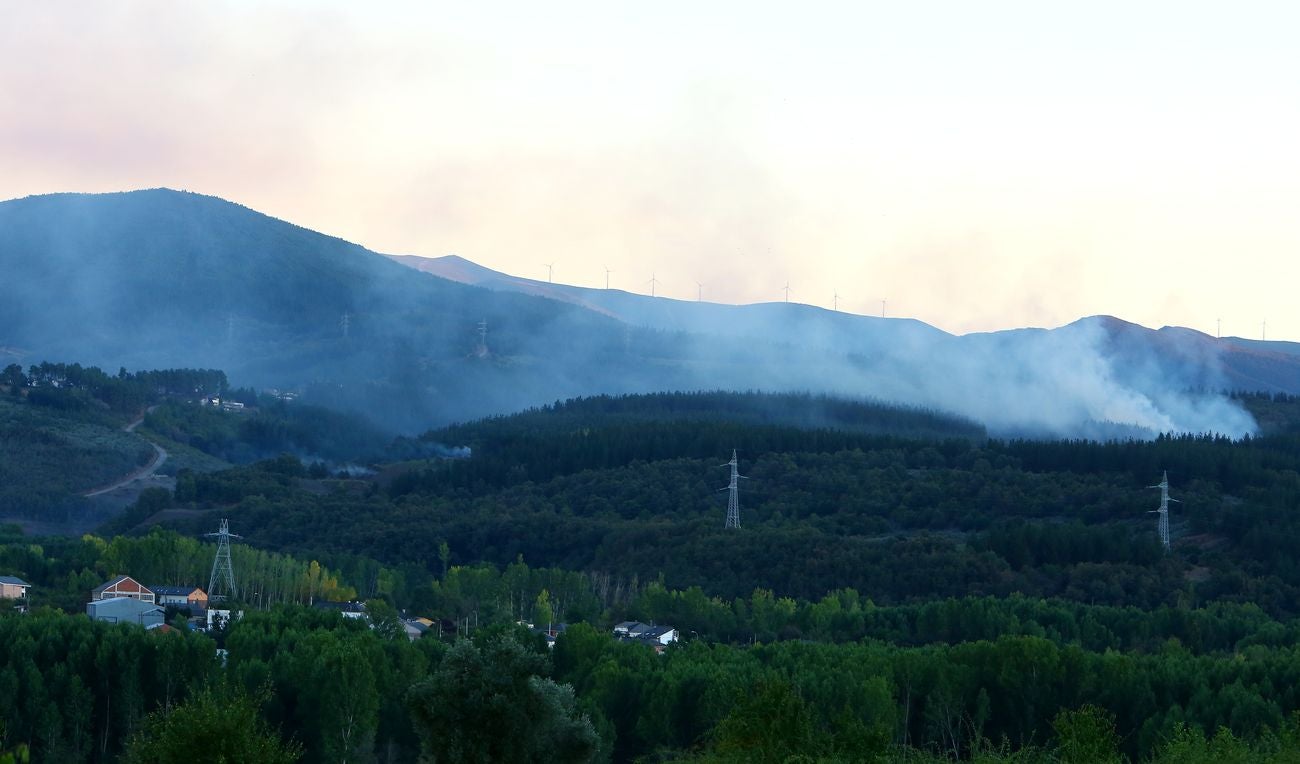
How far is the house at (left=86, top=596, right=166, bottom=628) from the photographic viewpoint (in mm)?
93250

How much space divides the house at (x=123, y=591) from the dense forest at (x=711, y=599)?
1287 mm

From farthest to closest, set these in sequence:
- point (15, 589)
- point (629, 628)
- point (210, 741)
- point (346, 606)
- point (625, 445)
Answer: point (625, 445) < point (346, 606) < point (629, 628) < point (15, 589) < point (210, 741)

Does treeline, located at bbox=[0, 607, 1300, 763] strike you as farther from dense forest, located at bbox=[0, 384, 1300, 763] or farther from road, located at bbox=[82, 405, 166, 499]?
road, located at bbox=[82, 405, 166, 499]

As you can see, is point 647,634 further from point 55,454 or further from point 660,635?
point 55,454

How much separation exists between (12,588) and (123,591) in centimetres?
486

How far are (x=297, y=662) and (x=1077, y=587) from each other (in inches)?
2082

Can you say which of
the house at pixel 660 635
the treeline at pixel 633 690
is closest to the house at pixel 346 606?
the house at pixel 660 635

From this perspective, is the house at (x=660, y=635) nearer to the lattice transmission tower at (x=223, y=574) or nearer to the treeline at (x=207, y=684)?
the treeline at (x=207, y=684)

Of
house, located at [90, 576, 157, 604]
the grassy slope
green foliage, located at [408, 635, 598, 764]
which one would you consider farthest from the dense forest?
the grassy slope

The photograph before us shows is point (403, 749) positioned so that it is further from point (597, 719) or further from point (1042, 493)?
point (1042, 493)

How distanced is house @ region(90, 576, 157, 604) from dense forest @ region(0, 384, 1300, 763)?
129 centimetres

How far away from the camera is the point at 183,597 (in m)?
104

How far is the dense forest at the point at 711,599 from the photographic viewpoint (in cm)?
5719

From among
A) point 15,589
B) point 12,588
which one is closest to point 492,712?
point 12,588
